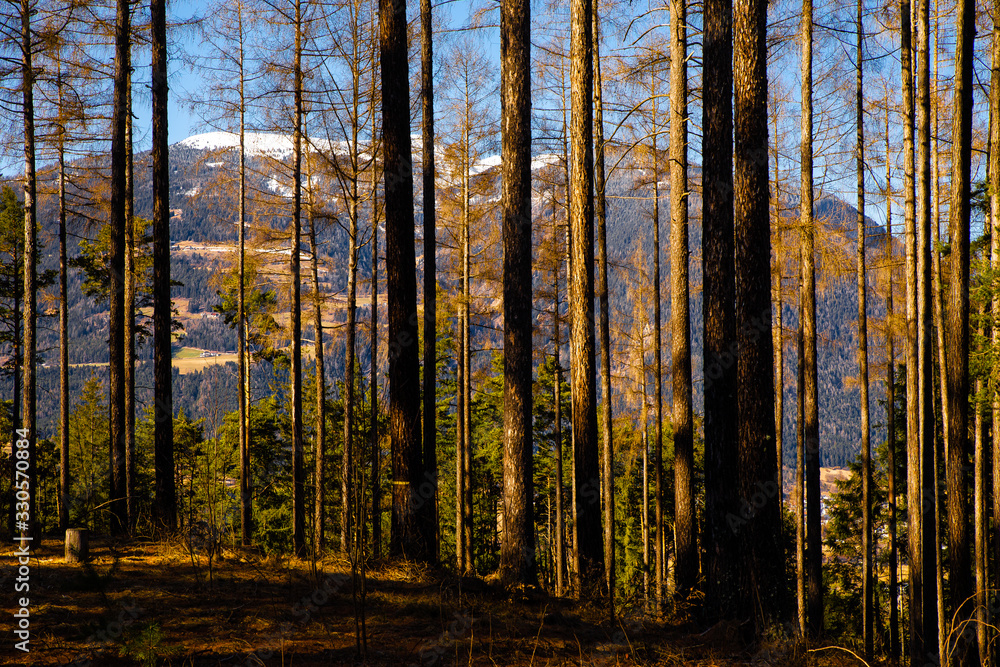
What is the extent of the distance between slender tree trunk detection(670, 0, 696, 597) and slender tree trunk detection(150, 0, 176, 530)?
315 inches

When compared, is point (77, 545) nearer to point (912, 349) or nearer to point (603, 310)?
point (603, 310)

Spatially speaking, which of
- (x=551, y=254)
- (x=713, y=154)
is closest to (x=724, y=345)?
(x=713, y=154)

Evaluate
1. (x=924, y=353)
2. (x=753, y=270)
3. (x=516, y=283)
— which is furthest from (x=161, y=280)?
(x=924, y=353)

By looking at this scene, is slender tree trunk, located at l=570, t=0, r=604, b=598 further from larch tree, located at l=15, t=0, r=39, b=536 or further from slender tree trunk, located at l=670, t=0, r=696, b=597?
larch tree, located at l=15, t=0, r=39, b=536

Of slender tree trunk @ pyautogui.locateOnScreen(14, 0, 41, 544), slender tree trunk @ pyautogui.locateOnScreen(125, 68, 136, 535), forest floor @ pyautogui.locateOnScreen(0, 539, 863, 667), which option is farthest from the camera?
slender tree trunk @ pyautogui.locateOnScreen(125, 68, 136, 535)

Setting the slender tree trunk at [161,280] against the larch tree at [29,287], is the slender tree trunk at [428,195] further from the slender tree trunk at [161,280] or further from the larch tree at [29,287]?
the larch tree at [29,287]

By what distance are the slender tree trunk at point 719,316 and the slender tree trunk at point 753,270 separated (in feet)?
0.40

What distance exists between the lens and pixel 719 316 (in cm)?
643

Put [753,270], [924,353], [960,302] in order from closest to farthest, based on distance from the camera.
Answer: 1. [753,270]
2. [960,302]
3. [924,353]

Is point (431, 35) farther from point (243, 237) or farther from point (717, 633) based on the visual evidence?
point (717, 633)

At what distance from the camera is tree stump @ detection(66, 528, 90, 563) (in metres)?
6.38

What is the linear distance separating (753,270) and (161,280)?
8719 millimetres

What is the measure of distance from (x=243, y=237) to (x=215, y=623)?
13355mm

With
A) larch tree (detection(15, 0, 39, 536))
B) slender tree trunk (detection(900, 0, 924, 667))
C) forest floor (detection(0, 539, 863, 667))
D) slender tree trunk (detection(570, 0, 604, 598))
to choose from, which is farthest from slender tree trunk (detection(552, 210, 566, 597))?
larch tree (detection(15, 0, 39, 536))
